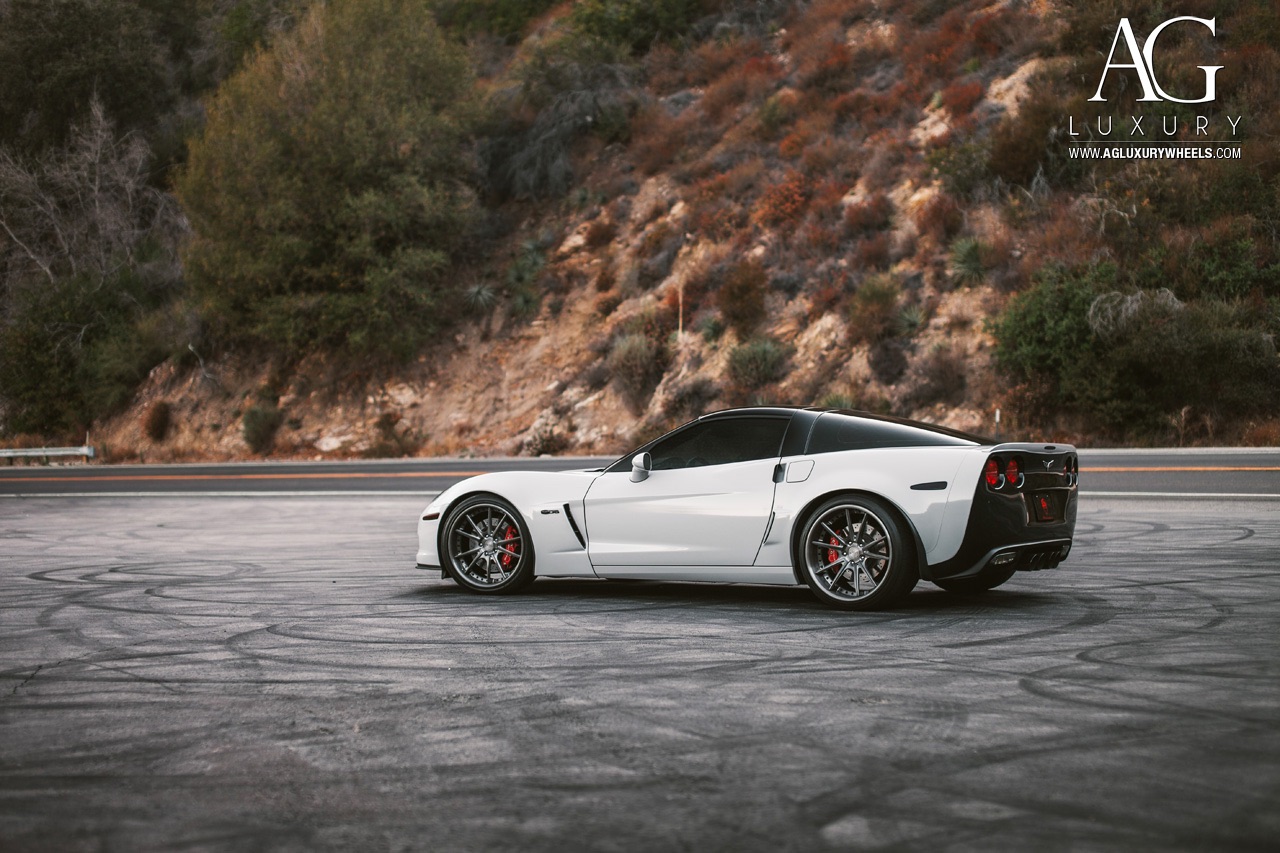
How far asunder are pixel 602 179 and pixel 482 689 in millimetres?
34257

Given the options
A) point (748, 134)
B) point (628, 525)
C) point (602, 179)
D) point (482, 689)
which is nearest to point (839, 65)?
point (748, 134)

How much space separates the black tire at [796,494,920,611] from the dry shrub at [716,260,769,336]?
22.9 meters

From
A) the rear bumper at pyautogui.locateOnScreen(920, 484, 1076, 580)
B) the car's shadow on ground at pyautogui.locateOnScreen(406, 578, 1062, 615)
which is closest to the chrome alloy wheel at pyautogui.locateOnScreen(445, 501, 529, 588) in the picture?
the car's shadow on ground at pyautogui.locateOnScreen(406, 578, 1062, 615)

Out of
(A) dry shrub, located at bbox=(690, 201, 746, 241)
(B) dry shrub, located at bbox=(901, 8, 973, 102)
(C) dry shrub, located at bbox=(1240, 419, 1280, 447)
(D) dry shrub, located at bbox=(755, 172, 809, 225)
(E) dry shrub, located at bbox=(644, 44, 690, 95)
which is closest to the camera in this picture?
(C) dry shrub, located at bbox=(1240, 419, 1280, 447)

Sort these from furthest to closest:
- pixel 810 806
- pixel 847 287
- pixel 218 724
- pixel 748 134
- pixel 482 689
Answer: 1. pixel 748 134
2. pixel 847 287
3. pixel 482 689
4. pixel 218 724
5. pixel 810 806

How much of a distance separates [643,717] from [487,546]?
4262 millimetres

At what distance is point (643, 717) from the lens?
5148mm

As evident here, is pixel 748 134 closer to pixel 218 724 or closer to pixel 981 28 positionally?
pixel 981 28

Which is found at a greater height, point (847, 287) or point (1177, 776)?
point (847, 287)

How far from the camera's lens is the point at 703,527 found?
837cm

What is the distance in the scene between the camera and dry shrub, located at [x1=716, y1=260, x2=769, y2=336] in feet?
101

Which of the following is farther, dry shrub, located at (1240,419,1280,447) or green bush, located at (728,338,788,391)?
green bush, located at (728,338,788,391)

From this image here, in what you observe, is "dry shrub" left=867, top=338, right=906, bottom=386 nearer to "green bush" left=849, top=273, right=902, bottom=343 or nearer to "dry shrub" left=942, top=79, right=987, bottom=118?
"green bush" left=849, top=273, right=902, bottom=343

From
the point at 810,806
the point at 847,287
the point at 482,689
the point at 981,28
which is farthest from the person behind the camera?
the point at 981,28
